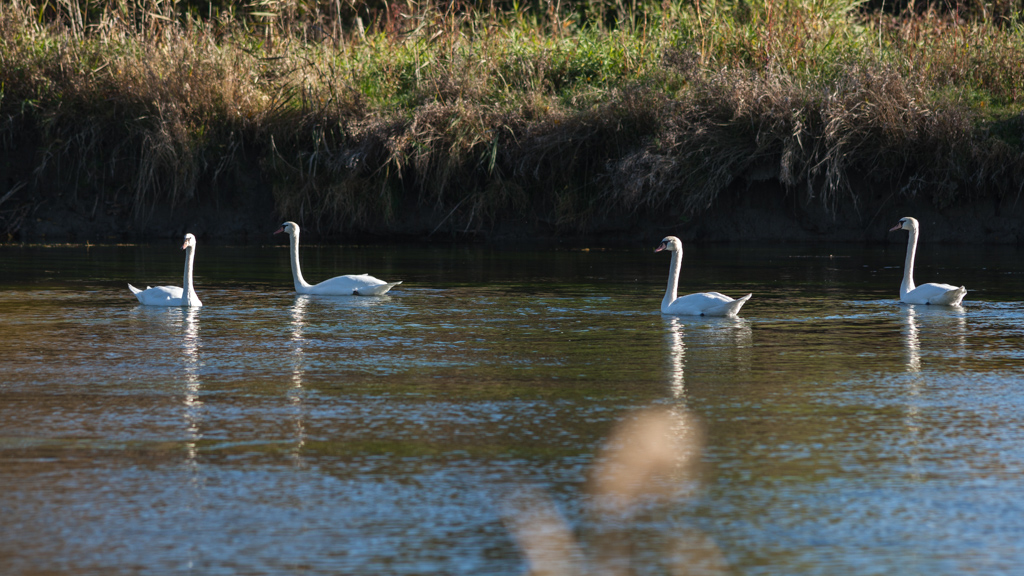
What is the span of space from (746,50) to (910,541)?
642 inches

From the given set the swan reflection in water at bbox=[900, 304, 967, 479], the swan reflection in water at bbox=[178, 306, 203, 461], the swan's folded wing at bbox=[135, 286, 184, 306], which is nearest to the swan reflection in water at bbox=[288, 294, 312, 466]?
the swan reflection in water at bbox=[178, 306, 203, 461]

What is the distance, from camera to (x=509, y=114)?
760 inches

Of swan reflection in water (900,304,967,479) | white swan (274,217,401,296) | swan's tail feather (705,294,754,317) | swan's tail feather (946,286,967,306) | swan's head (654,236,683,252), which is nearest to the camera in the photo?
swan reflection in water (900,304,967,479)

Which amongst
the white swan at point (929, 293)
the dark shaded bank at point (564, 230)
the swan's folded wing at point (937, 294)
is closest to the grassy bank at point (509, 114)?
the dark shaded bank at point (564, 230)

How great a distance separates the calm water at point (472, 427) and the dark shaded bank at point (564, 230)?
22.0 feet

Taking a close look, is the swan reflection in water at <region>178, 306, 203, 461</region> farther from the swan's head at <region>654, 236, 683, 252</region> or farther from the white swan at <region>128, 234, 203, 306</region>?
the swan's head at <region>654, 236, 683, 252</region>

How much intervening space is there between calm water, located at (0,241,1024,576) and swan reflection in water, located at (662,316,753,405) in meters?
0.04

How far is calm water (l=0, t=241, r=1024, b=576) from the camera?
434cm

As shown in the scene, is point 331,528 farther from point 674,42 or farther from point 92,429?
point 674,42

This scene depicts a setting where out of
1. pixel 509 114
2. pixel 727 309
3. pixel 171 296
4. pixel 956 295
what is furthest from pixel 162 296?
pixel 509 114

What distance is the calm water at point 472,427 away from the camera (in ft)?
14.3

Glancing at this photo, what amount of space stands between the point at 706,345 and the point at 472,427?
10.6 ft

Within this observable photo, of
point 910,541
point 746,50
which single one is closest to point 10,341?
point 910,541

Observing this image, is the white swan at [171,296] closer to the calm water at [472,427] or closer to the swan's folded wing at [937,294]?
the calm water at [472,427]
